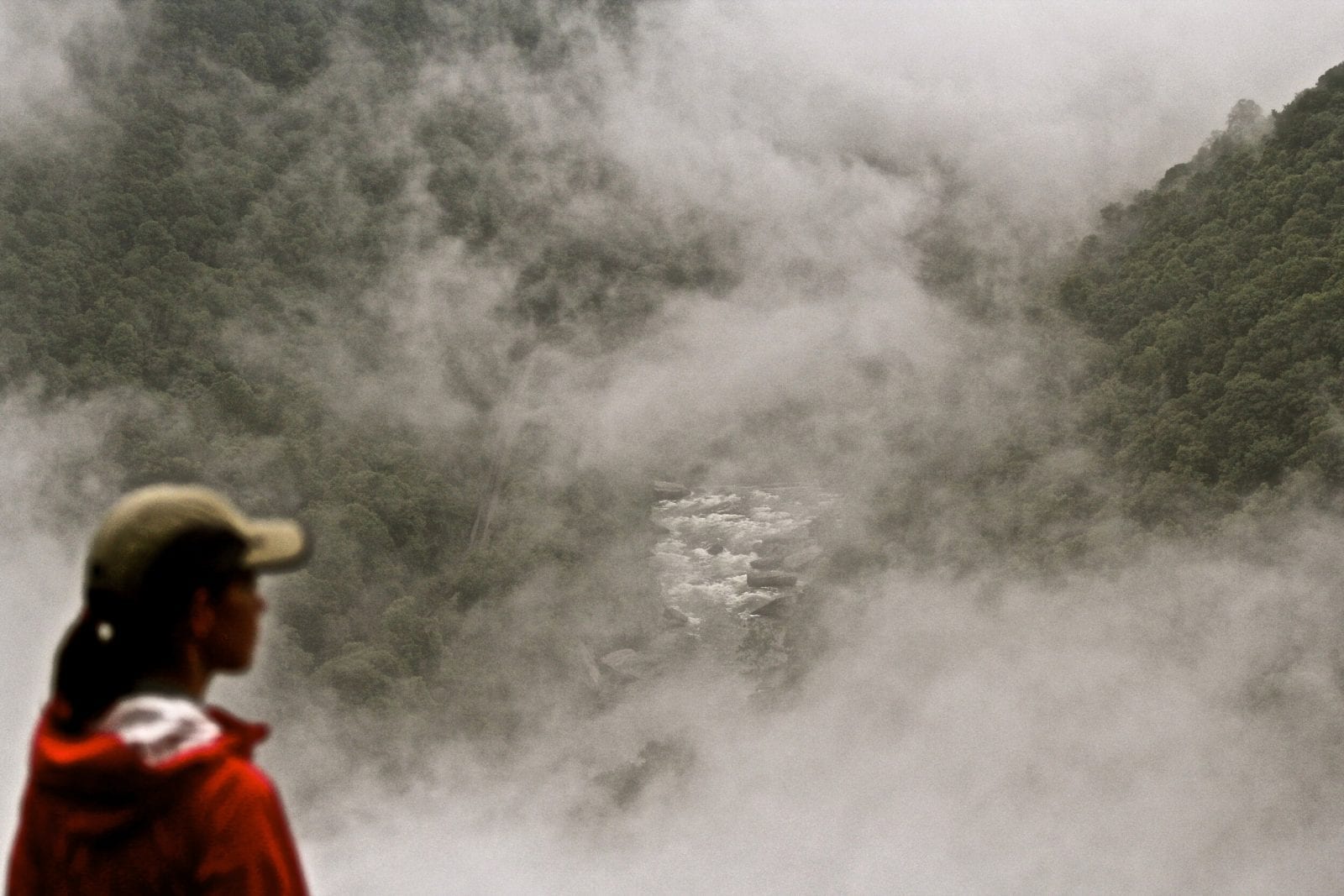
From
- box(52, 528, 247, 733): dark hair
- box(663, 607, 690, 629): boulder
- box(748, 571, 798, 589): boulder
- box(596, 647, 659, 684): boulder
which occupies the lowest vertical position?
box(52, 528, 247, 733): dark hair

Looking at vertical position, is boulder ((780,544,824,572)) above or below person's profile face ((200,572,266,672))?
above

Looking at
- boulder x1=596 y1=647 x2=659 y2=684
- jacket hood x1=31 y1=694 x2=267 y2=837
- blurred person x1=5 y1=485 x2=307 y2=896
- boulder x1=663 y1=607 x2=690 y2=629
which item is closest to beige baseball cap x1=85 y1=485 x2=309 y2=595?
blurred person x1=5 y1=485 x2=307 y2=896

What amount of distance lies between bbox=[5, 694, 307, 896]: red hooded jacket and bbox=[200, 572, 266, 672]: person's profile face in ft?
0.31

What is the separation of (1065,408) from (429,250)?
22.8 meters

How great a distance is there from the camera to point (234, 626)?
174cm

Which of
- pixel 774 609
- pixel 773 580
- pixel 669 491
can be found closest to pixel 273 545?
pixel 774 609

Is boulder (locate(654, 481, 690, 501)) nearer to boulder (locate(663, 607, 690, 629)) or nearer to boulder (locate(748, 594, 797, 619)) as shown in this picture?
boulder (locate(748, 594, 797, 619))

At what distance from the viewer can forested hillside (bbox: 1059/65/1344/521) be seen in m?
23.0

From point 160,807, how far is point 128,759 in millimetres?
78

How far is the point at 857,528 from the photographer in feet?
122

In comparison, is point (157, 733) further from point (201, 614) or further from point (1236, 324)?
point (1236, 324)

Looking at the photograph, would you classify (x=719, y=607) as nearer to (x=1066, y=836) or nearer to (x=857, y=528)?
(x=857, y=528)

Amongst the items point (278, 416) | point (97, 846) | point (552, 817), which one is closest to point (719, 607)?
point (552, 817)

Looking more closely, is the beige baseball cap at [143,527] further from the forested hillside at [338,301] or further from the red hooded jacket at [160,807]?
the forested hillside at [338,301]
